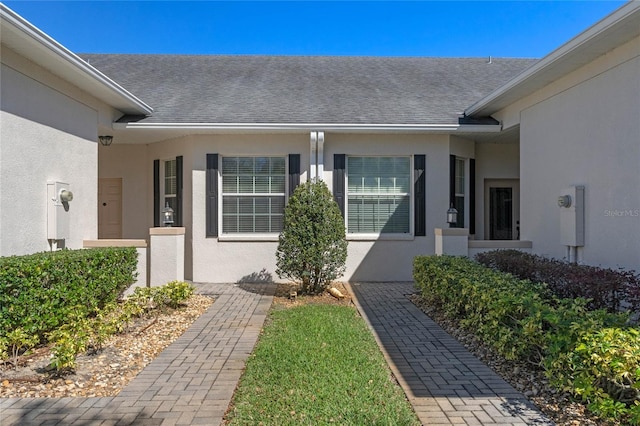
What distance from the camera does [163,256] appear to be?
24.2 feet

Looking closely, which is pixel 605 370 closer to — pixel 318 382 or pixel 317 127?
pixel 318 382

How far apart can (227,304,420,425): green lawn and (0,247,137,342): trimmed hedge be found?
2.47m

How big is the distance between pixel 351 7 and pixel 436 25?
2.54 m

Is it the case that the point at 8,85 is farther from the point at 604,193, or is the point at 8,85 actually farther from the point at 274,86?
the point at 604,193

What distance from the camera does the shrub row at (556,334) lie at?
2.89 metres

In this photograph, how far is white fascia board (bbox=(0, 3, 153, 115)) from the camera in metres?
4.54

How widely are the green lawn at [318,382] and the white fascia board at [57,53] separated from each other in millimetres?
4572

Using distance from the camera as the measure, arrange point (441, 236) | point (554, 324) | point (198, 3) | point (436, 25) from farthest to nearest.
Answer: point (436, 25), point (198, 3), point (441, 236), point (554, 324)

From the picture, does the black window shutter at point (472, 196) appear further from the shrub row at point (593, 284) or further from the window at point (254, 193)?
the window at point (254, 193)

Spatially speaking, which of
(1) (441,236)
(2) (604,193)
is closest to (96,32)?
(1) (441,236)

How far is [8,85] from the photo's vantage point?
525 centimetres

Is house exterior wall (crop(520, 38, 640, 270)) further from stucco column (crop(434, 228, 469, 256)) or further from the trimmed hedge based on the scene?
the trimmed hedge

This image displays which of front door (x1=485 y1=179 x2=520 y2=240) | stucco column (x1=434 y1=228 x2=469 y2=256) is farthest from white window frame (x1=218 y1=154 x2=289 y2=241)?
front door (x1=485 y1=179 x2=520 y2=240)

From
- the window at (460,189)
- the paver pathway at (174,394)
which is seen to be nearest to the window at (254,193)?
the paver pathway at (174,394)
